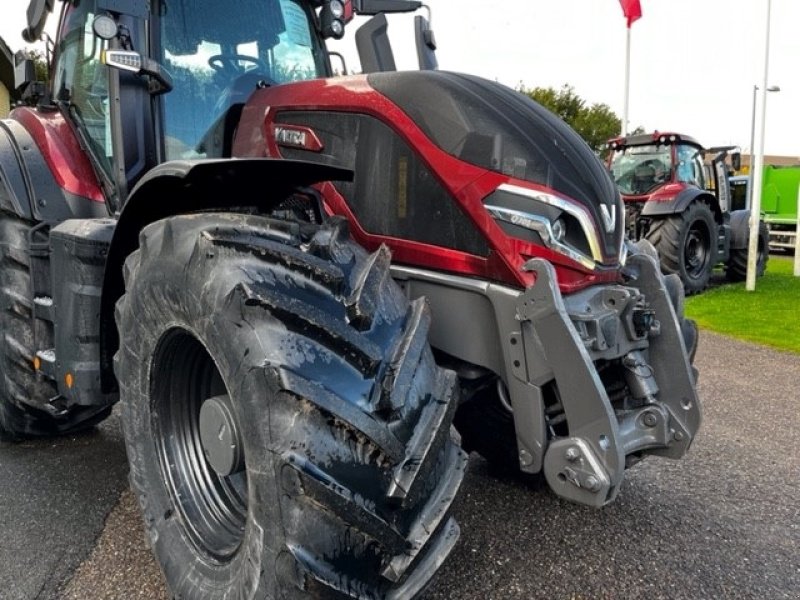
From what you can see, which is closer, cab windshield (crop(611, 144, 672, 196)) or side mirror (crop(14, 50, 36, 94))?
side mirror (crop(14, 50, 36, 94))

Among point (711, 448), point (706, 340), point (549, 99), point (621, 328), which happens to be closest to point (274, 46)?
point (621, 328)

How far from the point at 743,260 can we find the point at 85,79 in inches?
456

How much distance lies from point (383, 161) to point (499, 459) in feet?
4.92

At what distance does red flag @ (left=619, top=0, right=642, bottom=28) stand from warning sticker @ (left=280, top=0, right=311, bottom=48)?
43.8 ft

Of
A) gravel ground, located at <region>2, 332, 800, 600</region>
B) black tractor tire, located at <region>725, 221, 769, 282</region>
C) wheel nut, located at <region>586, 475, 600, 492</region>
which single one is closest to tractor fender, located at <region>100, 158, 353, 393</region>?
gravel ground, located at <region>2, 332, 800, 600</region>

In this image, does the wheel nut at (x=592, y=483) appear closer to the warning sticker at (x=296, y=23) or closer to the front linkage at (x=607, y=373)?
the front linkage at (x=607, y=373)

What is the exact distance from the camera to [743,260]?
40.0 feet

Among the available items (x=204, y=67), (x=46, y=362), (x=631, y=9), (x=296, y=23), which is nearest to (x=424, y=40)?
(x=296, y=23)

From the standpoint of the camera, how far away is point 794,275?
13.0 metres

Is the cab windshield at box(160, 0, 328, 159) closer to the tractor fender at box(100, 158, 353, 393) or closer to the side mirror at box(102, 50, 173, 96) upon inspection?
the side mirror at box(102, 50, 173, 96)

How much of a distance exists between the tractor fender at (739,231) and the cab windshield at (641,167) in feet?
5.83

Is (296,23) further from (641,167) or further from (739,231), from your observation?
(739,231)

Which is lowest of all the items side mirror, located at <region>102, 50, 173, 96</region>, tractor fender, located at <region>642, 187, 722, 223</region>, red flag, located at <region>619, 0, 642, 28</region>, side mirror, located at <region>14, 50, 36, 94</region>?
tractor fender, located at <region>642, 187, 722, 223</region>

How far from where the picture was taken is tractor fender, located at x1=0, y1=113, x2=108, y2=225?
305 centimetres
